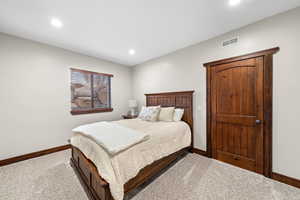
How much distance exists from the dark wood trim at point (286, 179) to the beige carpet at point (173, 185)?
0.08m

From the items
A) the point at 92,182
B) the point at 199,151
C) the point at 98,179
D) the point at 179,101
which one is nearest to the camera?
the point at 98,179

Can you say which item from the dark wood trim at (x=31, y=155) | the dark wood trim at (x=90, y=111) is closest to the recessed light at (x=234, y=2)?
the dark wood trim at (x=90, y=111)

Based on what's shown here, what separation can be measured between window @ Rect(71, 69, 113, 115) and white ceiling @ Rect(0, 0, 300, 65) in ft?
3.18

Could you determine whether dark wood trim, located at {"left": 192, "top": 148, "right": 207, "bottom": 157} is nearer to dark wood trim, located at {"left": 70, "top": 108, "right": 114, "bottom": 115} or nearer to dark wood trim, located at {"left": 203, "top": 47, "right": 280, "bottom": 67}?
dark wood trim, located at {"left": 203, "top": 47, "right": 280, "bottom": 67}

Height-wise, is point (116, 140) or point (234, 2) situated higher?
point (234, 2)

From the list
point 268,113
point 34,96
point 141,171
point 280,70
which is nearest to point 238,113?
point 268,113

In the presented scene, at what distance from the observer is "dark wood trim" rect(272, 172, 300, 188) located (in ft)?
5.85

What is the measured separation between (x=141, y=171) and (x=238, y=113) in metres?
2.14

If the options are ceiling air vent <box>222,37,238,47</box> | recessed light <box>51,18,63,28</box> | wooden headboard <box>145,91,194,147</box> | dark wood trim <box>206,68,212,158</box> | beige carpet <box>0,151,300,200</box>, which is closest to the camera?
beige carpet <box>0,151,300,200</box>

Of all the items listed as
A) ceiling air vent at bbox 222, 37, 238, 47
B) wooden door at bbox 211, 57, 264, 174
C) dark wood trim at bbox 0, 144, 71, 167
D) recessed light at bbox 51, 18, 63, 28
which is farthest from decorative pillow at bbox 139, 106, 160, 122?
recessed light at bbox 51, 18, 63, 28

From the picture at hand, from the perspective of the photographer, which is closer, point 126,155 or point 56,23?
point 126,155

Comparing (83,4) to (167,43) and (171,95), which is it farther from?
(171,95)

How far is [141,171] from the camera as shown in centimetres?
173

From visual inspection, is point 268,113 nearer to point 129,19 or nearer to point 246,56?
point 246,56
